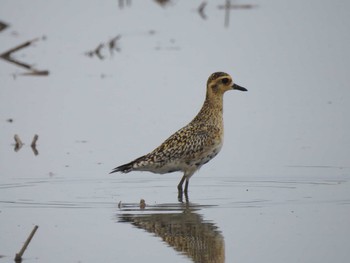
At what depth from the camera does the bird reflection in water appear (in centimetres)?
995

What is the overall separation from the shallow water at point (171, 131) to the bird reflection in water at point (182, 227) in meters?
0.02

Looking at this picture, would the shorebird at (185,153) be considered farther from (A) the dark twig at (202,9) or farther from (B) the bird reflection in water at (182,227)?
(A) the dark twig at (202,9)

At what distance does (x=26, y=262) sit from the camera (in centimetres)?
963

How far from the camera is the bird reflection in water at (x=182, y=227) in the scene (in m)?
9.95

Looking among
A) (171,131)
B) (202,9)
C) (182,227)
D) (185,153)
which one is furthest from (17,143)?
(202,9)

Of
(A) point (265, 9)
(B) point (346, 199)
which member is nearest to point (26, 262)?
(B) point (346, 199)

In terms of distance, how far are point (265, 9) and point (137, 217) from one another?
15788mm

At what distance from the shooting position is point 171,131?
1611cm

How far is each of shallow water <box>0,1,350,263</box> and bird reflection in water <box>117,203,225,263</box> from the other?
0.02 meters

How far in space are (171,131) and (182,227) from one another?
5.24 m

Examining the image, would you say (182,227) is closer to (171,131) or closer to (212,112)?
(212,112)

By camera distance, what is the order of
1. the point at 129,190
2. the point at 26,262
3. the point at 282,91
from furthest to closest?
the point at 282,91
the point at 129,190
the point at 26,262

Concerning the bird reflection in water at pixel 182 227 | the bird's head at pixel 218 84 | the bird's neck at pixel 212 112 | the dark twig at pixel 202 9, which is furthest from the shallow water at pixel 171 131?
the bird's head at pixel 218 84

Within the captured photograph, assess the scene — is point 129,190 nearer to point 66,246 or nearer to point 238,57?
point 66,246
